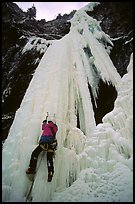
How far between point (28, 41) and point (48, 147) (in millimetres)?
4813

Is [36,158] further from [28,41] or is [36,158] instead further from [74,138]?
[28,41]

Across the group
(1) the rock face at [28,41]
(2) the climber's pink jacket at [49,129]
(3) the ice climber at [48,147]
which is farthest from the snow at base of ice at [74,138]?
(1) the rock face at [28,41]

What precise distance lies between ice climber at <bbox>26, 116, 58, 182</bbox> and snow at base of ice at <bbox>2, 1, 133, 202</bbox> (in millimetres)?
159

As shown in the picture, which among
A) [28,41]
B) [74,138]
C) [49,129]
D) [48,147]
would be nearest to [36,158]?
[48,147]

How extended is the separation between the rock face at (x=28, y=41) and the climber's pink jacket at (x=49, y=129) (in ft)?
8.52

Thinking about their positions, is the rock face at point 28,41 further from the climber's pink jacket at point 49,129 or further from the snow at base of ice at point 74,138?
the climber's pink jacket at point 49,129

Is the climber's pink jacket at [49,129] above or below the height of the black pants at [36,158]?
above

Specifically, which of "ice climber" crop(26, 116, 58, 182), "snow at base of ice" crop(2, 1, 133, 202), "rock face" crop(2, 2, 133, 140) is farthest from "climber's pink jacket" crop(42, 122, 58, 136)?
"rock face" crop(2, 2, 133, 140)

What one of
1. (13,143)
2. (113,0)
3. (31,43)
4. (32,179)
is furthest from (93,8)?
(32,179)

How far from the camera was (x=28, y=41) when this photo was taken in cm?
1025

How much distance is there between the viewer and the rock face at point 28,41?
9.48 meters

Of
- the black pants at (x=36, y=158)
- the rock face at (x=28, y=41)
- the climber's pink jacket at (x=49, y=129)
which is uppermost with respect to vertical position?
the rock face at (x=28, y=41)

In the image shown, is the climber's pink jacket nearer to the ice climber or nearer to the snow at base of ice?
the ice climber

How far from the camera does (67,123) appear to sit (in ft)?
24.7
